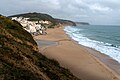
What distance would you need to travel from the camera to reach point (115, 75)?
20.2m

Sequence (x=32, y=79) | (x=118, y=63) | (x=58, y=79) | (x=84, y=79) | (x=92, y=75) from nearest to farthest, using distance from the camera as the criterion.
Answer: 1. (x=32, y=79)
2. (x=58, y=79)
3. (x=84, y=79)
4. (x=92, y=75)
5. (x=118, y=63)

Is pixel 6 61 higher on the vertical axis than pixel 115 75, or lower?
higher

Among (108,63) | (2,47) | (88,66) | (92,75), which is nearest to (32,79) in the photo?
(2,47)

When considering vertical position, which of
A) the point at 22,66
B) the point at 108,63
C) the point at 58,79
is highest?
the point at 22,66

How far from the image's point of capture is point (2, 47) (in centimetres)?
1201

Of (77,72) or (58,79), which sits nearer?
Result: (58,79)

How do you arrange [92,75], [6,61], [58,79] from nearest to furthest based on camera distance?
1. [6,61]
2. [58,79]
3. [92,75]

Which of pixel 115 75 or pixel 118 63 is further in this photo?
pixel 118 63

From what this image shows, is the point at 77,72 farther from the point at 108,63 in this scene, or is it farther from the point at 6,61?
the point at 6,61

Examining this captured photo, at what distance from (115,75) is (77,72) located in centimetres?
321

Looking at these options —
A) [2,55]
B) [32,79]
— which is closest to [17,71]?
[32,79]

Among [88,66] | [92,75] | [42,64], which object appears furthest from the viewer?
[88,66]

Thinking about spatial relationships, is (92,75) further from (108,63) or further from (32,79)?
(32,79)

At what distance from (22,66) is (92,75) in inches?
408
